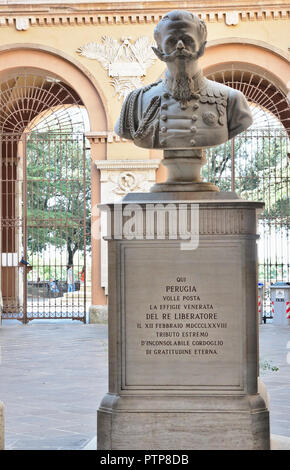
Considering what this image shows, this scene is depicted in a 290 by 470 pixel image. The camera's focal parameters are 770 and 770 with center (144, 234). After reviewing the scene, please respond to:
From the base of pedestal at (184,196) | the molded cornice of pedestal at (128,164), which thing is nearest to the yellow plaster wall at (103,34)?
the molded cornice of pedestal at (128,164)

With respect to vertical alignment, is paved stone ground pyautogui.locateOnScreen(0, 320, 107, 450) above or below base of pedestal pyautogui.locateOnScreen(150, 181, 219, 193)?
below

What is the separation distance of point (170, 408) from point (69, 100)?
1401 centimetres

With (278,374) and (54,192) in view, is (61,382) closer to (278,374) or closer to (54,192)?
(278,374)

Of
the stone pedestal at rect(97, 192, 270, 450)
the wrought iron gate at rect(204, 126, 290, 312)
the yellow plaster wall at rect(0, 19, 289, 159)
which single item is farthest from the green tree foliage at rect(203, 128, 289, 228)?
the stone pedestal at rect(97, 192, 270, 450)

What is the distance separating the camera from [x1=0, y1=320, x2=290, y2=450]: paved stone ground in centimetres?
598

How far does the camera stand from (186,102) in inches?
203

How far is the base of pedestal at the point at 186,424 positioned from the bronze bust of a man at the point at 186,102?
1695 mm

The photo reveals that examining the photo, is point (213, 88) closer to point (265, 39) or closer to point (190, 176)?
point (190, 176)

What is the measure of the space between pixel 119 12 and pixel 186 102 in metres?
10.5

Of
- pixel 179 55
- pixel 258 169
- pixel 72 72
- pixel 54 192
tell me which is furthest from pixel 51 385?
pixel 54 192

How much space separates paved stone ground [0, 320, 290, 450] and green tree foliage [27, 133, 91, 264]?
182 cm

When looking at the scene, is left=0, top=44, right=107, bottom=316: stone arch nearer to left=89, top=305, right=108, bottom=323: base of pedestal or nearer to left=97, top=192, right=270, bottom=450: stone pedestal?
left=89, top=305, right=108, bottom=323: base of pedestal

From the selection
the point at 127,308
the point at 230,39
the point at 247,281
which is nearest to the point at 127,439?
the point at 127,308

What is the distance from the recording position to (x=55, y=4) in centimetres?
1514
